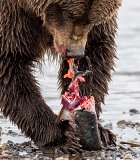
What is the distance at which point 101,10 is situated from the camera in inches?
353

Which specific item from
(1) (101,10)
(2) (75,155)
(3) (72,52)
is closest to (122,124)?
(2) (75,155)

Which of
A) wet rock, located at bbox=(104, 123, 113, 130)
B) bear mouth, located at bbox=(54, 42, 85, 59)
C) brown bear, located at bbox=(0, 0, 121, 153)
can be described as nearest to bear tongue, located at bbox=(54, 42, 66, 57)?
bear mouth, located at bbox=(54, 42, 85, 59)

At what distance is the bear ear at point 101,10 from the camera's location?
29.1ft

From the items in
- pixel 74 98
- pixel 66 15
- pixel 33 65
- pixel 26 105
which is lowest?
pixel 26 105

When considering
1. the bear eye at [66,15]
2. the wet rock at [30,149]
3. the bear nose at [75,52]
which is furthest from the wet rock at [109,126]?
the bear eye at [66,15]

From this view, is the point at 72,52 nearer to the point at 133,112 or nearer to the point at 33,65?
the point at 33,65

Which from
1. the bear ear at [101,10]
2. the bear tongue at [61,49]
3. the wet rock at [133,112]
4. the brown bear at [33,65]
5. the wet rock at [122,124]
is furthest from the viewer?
the wet rock at [133,112]

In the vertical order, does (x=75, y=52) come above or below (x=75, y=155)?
above

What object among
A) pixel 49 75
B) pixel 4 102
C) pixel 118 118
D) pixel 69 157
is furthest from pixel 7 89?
pixel 49 75

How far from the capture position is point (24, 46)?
992cm

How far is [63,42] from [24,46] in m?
0.93

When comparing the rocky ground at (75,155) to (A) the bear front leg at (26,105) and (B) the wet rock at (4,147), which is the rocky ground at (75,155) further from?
(A) the bear front leg at (26,105)

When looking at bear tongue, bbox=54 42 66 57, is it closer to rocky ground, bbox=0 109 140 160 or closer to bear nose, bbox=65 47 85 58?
bear nose, bbox=65 47 85 58

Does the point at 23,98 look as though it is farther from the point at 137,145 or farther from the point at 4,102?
the point at 137,145
